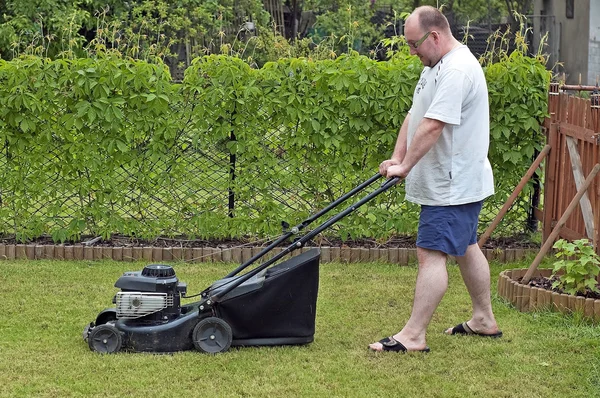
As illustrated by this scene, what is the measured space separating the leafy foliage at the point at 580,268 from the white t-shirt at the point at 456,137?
98 cm

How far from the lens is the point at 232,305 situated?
5.47m

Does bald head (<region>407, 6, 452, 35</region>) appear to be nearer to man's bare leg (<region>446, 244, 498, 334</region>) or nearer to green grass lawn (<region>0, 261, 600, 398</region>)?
man's bare leg (<region>446, 244, 498, 334</region>)

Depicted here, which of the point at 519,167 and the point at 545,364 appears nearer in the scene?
the point at 545,364

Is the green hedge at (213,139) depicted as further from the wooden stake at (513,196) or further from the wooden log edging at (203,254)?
the wooden stake at (513,196)

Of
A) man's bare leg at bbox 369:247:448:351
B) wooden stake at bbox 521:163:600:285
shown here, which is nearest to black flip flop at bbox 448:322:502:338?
man's bare leg at bbox 369:247:448:351

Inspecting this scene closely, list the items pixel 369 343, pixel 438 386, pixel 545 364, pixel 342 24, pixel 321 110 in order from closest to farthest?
pixel 438 386 → pixel 545 364 → pixel 369 343 → pixel 321 110 → pixel 342 24

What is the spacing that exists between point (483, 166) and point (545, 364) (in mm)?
1127

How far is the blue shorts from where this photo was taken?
5.51 meters

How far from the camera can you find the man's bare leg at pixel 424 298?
5.52m

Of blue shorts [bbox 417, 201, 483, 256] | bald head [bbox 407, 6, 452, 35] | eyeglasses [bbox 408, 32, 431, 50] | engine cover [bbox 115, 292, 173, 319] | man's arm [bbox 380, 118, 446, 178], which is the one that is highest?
bald head [bbox 407, 6, 452, 35]

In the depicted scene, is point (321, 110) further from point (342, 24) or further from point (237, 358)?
point (342, 24)

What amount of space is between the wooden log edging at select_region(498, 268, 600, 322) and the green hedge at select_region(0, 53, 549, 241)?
148cm

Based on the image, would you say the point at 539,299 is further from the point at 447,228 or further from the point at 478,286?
the point at 447,228

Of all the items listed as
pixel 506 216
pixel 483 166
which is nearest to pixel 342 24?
pixel 506 216
